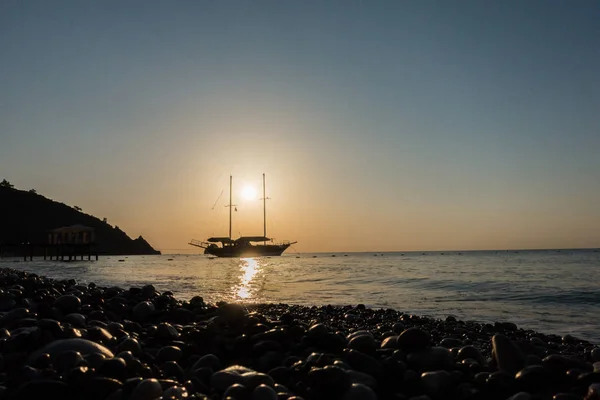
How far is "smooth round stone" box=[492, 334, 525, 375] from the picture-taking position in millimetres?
5273

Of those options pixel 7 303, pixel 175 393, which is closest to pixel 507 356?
pixel 175 393

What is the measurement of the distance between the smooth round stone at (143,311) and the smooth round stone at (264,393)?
5236 millimetres

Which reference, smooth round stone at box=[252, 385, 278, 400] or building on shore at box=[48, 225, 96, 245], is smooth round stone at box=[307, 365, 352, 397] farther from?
building on shore at box=[48, 225, 96, 245]

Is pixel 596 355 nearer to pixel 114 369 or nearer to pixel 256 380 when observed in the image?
pixel 256 380

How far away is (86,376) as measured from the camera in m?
3.85

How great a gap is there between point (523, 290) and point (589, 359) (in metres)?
15.9

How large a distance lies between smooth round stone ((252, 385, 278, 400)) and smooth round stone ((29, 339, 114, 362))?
190 cm

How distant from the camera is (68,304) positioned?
7.88 m

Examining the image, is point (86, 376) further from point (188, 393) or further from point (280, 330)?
point (280, 330)

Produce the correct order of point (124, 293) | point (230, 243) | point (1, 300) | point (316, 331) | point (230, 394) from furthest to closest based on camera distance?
1. point (230, 243)
2. point (124, 293)
3. point (1, 300)
4. point (316, 331)
5. point (230, 394)

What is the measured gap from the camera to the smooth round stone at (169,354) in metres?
5.45

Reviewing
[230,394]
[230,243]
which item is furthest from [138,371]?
[230,243]

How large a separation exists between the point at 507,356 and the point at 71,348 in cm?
476

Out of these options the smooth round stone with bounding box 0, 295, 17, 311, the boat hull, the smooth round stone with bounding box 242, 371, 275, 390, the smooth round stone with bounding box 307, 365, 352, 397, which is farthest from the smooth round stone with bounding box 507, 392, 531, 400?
the boat hull
